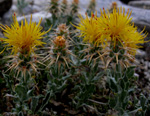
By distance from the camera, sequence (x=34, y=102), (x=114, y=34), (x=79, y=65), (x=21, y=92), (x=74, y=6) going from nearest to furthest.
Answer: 1. (x=114, y=34)
2. (x=21, y=92)
3. (x=34, y=102)
4. (x=79, y=65)
5. (x=74, y=6)

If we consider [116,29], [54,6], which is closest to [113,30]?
[116,29]

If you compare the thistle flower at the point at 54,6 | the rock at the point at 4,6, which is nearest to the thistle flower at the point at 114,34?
the thistle flower at the point at 54,6

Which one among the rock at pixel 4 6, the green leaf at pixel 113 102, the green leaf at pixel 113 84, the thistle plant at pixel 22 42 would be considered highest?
the rock at pixel 4 6

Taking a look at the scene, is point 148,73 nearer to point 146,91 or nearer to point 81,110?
point 146,91

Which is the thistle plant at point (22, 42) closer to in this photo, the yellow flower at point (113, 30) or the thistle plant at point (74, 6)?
the yellow flower at point (113, 30)

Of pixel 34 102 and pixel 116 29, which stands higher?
pixel 116 29

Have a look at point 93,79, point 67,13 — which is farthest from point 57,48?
point 67,13

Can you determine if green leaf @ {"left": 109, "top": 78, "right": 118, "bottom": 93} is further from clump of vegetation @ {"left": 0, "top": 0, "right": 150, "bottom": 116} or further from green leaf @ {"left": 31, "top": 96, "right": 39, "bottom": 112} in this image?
green leaf @ {"left": 31, "top": 96, "right": 39, "bottom": 112}

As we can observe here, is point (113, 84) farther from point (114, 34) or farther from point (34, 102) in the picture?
point (34, 102)
